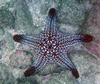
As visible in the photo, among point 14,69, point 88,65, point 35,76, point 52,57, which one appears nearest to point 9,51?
point 14,69

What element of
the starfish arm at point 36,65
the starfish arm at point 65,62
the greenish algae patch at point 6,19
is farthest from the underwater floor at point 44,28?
the starfish arm at point 36,65

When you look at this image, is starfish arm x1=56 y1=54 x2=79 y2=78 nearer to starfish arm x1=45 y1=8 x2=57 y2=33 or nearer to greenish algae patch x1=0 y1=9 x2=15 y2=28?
starfish arm x1=45 y1=8 x2=57 y2=33

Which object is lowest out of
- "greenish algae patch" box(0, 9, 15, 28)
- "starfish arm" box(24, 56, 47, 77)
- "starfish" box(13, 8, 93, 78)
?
"starfish arm" box(24, 56, 47, 77)

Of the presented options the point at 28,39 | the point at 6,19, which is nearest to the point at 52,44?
the point at 28,39

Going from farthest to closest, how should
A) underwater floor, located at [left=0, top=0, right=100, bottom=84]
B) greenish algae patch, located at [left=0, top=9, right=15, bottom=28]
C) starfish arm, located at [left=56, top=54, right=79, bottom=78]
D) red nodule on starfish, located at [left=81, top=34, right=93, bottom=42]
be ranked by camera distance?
greenish algae patch, located at [left=0, top=9, right=15, bottom=28] → underwater floor, located at [left=0, top=0, right=100, bottom=84] → starfish arm, located at [left=56, top=54, right=79, bottom=78] → red nodule on starfish, located at [left=81, top=34, right=93, bottom=42]

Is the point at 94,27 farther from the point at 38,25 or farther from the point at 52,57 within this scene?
the point at 38,25

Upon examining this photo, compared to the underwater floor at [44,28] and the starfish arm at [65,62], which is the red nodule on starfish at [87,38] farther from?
the starfish arm at [65,62]

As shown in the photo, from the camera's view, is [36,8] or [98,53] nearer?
[98,53]

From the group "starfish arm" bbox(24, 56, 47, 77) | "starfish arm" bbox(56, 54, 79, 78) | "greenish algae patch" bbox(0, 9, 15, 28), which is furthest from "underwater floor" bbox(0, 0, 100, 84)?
"starfish arm" bbox(24, 56, 47, 77)

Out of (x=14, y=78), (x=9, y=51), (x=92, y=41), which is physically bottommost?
(x=14, y=78)
